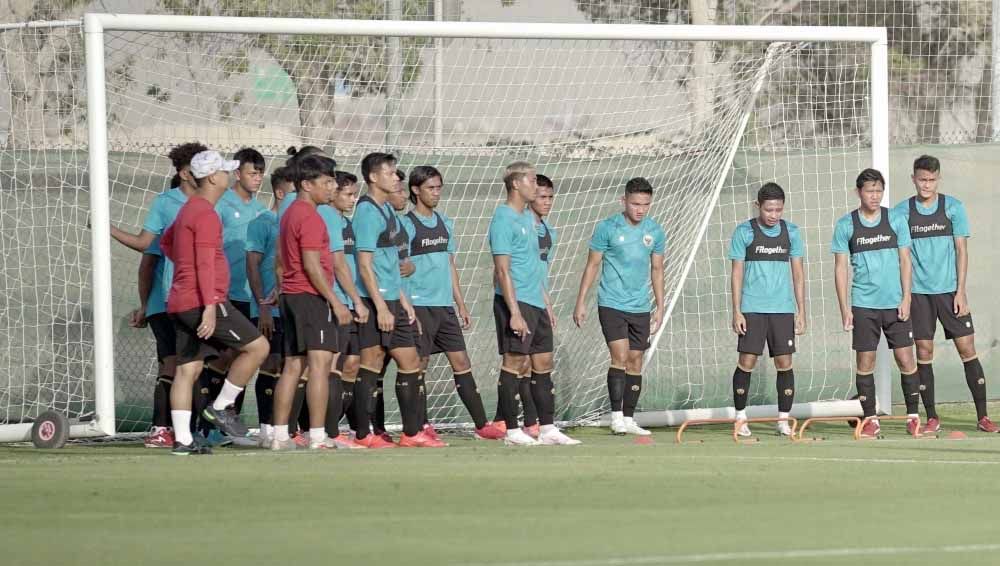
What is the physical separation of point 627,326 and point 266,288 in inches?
115

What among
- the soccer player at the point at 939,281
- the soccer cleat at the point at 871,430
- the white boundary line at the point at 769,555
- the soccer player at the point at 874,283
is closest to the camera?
the white boundary line at the point at 769,555

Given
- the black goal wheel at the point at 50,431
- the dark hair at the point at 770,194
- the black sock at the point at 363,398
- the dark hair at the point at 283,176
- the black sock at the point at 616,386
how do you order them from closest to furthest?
the dark hair at the point at 283,176, the black goal wheel at the point at 50,431, the black sock at the point at 363,398, the dark hair at the point at 770,194, the black sock at the point at 616,386

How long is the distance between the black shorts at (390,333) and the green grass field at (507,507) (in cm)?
116

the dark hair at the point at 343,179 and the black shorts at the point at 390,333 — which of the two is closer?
the dark hair at the point at 343,179

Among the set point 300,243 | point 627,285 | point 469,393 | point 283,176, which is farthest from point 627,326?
point 300,243

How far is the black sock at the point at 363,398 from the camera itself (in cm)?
1106

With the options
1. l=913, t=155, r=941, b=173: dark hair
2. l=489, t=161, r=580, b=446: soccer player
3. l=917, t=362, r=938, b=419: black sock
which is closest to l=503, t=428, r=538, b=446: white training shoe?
l=489, t=161, r=580, b=446: soccer player

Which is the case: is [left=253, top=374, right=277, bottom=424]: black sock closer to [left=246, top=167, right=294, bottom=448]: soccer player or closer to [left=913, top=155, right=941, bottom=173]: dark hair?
[left=246, top=167, right=294, bottom=448]: soccer player

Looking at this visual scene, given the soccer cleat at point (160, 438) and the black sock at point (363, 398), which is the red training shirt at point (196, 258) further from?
the soccer cleat at point (160, 438)

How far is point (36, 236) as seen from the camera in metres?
12.6

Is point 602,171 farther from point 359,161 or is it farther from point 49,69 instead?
point 49,69

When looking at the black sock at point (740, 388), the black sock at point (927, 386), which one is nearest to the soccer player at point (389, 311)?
the black sock at point (740, 388)

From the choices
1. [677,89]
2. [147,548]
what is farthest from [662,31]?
[147,548]

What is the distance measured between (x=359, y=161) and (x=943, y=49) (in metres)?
6.60
